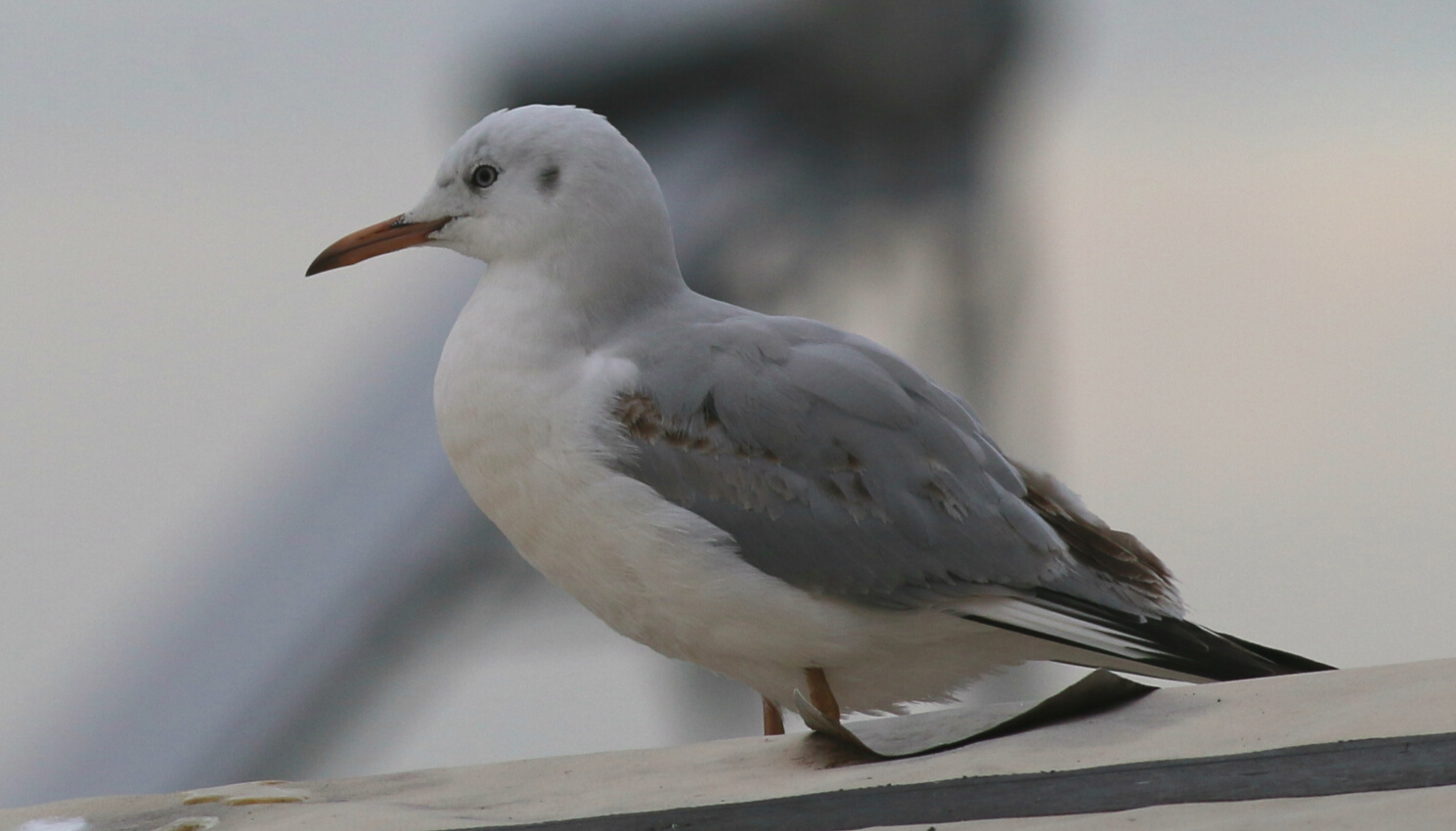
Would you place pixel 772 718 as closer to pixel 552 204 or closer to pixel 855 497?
pixel 855 497

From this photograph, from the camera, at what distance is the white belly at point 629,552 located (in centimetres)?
174

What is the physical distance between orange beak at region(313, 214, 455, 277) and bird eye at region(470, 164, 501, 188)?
0.08 m

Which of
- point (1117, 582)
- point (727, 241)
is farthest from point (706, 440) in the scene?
point (727, 241)

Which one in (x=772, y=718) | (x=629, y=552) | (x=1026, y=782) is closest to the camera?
(x=1026, y=782)

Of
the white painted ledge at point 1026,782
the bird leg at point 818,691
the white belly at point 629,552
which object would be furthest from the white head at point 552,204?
the white painted ledge at point 1026,782

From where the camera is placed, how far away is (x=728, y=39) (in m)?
4.38

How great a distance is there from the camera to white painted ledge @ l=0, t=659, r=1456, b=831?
979mm

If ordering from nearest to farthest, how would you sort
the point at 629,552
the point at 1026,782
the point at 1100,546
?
1. the point at 1026,782
2. the point at 629,552
3. the point at 1100,546

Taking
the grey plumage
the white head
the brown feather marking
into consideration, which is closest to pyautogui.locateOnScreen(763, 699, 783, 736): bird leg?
the grey plumage

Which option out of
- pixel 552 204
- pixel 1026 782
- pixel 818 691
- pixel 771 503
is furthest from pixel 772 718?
pixel 1026 782

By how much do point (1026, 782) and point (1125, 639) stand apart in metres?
0.76

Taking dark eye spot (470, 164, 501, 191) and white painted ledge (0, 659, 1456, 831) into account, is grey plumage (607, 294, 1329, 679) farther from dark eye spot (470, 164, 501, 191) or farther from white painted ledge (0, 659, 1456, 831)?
white painted ledge (0, 659, 1456, 831)

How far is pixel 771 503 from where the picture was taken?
5.78ft

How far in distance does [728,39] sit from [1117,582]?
2834mm
